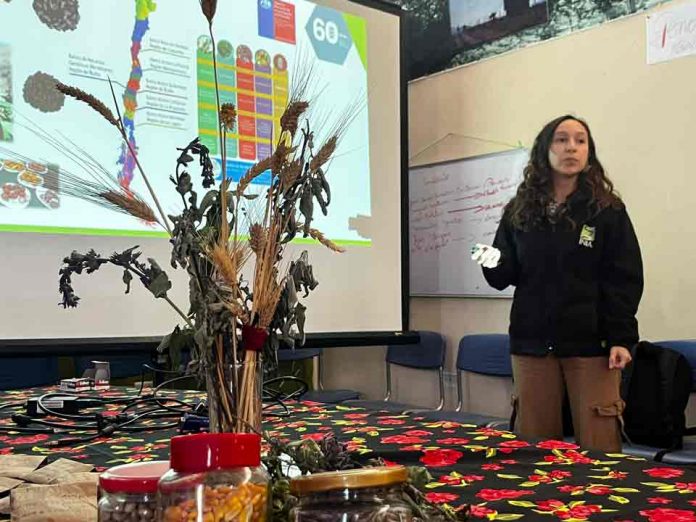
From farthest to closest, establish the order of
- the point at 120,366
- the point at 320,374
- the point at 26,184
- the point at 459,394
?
the point at 320,374 < the point at 459,394 < the point at 120,366 < the point at 26,184

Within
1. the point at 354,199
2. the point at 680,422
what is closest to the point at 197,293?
the point at 354,199

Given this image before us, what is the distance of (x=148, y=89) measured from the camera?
1642 mm

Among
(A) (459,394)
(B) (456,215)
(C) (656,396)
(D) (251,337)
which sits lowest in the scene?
(A) (459,394)

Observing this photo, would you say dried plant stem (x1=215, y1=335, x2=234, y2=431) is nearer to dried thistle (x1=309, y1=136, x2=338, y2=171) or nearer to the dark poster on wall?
dried thistle (x1=309, y1=136, x2=338, y2=171)

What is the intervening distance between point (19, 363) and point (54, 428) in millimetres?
1978

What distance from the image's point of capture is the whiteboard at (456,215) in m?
3.36

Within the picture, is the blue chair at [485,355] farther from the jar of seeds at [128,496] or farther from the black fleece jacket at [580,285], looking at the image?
the jar of seeds at [128,496]

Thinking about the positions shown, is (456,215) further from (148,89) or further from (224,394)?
(224,394)

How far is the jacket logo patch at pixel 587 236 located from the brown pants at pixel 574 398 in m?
0.31

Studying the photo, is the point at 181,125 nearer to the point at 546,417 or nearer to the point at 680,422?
the point at 546,417

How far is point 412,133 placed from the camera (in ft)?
12.4

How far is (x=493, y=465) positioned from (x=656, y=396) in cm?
170

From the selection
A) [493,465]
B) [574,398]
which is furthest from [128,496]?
[574,398]

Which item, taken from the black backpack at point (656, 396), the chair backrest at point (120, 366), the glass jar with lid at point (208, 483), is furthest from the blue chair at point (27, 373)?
the glass jar with lid at point (208, 483)
